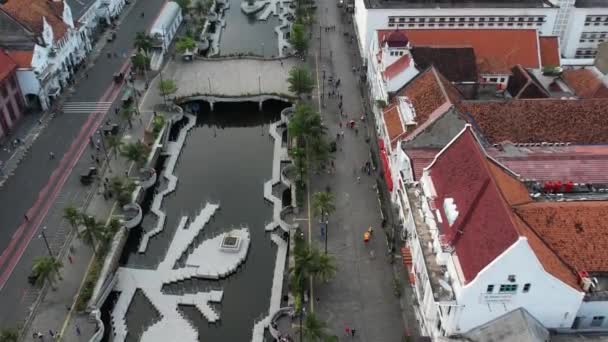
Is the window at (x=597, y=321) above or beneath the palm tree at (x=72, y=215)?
beneath

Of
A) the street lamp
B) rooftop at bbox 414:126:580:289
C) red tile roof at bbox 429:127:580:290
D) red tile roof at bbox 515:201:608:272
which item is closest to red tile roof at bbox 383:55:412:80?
rooftop at bbox 414:126:580:289

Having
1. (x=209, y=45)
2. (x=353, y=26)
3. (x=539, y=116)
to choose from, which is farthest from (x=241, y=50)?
(x=539, y=116)

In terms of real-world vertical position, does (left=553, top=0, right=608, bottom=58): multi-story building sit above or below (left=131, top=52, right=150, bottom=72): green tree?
above

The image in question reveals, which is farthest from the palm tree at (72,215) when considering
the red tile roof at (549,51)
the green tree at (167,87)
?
the red tile roof at (549,51)

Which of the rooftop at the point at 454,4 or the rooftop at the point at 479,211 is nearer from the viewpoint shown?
the rooftop at the point at 479,211

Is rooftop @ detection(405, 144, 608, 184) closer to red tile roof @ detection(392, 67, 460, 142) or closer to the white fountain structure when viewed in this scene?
red tile roof @ detection(392, 67, 460, 142)

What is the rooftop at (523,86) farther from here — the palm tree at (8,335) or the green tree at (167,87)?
the palm tree at (8,335)

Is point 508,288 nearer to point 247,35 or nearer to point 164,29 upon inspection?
point 164,29
